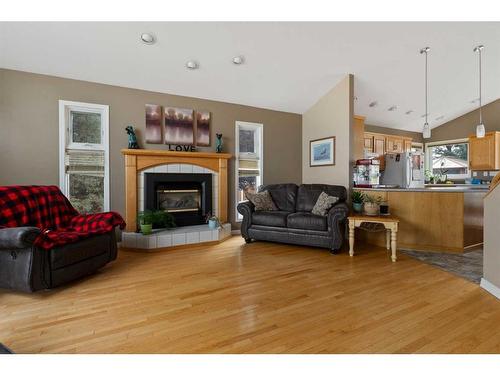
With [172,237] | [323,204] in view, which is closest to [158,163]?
[172,237]

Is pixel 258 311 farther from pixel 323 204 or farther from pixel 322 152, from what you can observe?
pixel 322 152

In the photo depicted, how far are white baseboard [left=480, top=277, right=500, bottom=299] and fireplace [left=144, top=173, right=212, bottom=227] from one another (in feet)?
12.0

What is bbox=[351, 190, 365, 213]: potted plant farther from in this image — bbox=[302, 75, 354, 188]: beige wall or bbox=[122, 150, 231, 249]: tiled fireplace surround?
bbox=[122, 150, 231, 249]: tiled fireplace surround

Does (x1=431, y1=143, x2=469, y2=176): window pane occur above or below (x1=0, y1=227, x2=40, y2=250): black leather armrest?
above

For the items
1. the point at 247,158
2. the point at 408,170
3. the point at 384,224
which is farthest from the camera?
the point at 247,158

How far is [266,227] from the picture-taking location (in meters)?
3.93

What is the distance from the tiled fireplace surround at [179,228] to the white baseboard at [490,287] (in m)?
3.24

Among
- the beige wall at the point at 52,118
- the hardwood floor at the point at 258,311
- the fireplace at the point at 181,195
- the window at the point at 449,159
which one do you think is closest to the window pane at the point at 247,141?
the beige wall at the point at 52,118

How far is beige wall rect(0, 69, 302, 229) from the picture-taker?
10.6 feet

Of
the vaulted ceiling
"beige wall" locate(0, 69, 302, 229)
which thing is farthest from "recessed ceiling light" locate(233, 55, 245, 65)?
"beige wall" locate(0, 69, 302, 229)

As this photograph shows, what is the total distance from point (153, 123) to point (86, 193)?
1484mm

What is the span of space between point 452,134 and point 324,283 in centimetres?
668

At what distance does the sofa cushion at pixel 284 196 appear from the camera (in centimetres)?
438

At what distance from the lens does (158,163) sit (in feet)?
13.1
